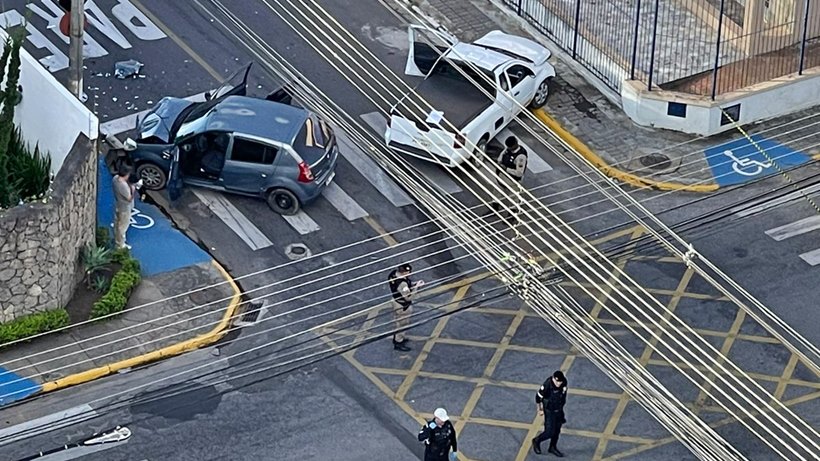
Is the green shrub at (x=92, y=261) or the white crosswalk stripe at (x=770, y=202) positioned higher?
the white crosswalk stripe at (x=770, y=202)

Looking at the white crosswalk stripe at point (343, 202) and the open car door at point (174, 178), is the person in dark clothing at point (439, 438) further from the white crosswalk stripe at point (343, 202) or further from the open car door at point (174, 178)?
the open car door at point (174, 178)

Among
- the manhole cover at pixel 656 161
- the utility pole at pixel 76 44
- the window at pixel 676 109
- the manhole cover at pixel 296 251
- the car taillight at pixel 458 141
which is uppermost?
the utility pole at pixel 76 44

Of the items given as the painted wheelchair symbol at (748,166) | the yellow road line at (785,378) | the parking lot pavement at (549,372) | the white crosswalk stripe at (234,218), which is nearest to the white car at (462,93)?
the white crosswalk stripe at (234,218)

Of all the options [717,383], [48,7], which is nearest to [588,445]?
[717,383]

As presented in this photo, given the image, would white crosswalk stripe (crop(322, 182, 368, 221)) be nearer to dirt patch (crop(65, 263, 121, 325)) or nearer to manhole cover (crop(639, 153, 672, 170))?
dirt patch (crop(65, 263, 121, 325))

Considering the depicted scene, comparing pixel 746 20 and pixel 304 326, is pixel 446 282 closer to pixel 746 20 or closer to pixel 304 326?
pixel 304 326

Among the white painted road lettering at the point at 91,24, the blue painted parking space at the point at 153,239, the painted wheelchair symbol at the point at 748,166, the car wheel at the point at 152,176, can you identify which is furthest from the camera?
the white painted road lettering at the point at 91,24

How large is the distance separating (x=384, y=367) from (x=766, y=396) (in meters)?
5.70

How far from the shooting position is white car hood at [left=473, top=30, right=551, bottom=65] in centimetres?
3500

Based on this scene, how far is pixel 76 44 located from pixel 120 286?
3.87 meters

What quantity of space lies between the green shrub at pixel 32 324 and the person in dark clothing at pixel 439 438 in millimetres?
6417

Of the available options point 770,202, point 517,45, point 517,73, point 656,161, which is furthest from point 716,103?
point 517,45

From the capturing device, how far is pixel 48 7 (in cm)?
3697

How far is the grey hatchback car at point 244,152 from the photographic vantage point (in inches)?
1245
